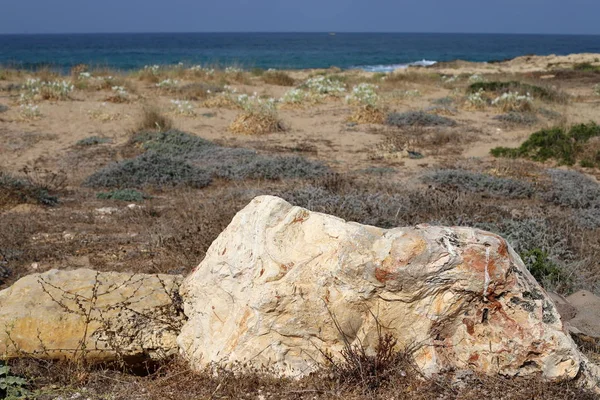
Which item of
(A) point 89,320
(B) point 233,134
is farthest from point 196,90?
(A) point 89,320

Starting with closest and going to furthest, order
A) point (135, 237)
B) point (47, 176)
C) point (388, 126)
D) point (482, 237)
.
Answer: point (482, 237) → point (135, 237) → point (47, 176) → point (388, 126)

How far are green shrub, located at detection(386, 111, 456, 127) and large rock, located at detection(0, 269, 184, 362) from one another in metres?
10.1

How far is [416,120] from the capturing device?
1305 cm

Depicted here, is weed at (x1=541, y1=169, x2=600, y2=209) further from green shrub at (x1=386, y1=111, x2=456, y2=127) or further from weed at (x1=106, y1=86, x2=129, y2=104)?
weed at (x1=106, y1=86, x2=129, y2=104)

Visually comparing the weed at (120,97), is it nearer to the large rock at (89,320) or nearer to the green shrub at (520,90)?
the green shrub at (520,90)

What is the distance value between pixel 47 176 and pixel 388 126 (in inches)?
288

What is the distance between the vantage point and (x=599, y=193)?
777 centimetres

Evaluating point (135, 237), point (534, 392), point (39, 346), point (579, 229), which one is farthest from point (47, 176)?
point (534, 392)

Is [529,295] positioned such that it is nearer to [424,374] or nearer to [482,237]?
[482,237]

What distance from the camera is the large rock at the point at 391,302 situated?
282cm

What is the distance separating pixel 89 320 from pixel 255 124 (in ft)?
29.8

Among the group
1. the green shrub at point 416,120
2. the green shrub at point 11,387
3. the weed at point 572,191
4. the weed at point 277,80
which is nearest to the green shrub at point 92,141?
the green shrub at point 416,120

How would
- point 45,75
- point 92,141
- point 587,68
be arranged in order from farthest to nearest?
1. point 587,68
2. point 45,75
3. point 92,141

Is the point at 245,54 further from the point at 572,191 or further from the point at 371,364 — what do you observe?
the point at 371,364
